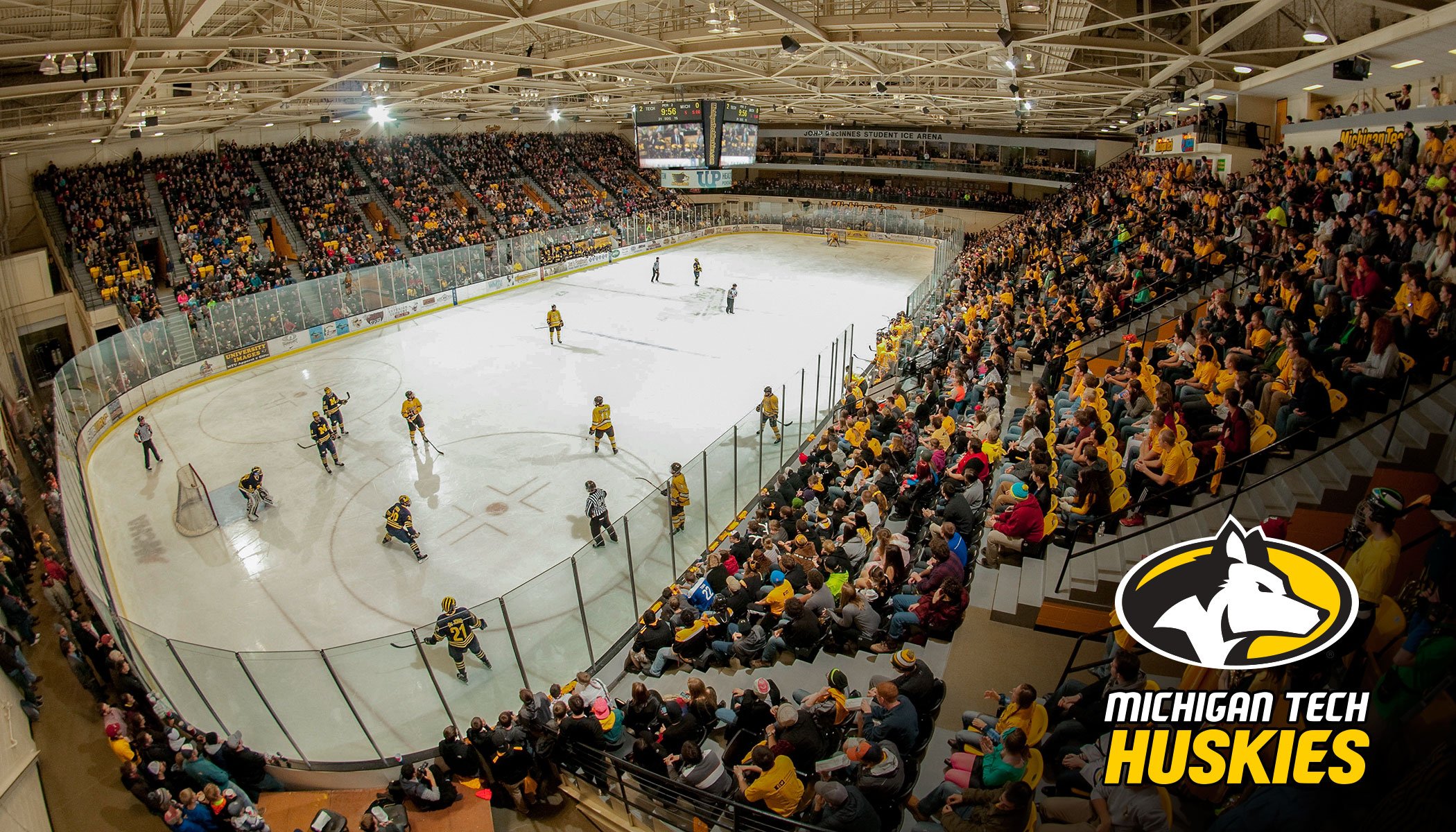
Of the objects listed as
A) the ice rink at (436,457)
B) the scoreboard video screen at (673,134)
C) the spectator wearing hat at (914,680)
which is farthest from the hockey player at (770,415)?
the scoreboard video screen at (673,134)

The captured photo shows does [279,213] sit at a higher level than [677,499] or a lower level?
higher

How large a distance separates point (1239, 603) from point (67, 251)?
114ft

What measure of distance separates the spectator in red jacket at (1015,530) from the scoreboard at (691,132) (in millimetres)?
20598

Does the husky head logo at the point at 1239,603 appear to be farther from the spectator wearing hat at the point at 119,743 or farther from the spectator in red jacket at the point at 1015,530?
the spectator wearing hat at the point at 119,743

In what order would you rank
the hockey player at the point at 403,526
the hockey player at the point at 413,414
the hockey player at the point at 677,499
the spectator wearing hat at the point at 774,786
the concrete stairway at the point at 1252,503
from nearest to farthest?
the spectator wearing hat at the point at 774,786
the concrete stairway at the point at 1252,503
the hockey player at the point at 677,499
the hockey player at the point at 403,526
the hockey player at the point at 413,414

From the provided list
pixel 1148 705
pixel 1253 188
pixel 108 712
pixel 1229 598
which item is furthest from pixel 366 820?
pixel 1253 188

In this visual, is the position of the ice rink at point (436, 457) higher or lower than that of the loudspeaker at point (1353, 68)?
lower

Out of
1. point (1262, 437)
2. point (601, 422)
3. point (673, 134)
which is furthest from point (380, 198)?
point (1262, 437)

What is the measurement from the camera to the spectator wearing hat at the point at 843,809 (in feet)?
14.9

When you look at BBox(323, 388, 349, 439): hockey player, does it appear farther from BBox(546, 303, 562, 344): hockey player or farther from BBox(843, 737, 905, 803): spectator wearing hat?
BBox(843, 737, 905, 803): spectator wearing hat

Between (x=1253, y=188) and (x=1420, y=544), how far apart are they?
1277 centimetres

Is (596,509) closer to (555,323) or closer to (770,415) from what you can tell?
(770,415)

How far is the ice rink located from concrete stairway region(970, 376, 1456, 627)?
482cm

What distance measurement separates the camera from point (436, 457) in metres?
15.0
